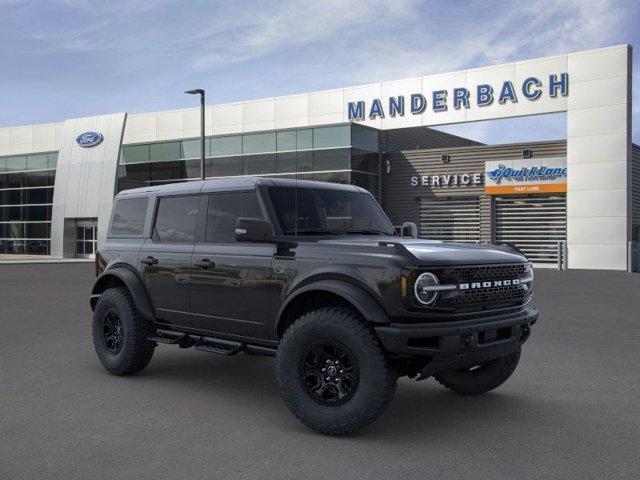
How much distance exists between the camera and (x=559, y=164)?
28000 mm

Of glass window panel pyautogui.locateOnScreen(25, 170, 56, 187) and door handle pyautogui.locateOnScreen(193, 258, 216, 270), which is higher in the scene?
glass window panel pyautogui.locateOnScreen(25, 170, 56, 187)

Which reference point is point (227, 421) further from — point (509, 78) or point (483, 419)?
point (509, 78)

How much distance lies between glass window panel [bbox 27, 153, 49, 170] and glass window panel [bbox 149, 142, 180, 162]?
9386mm

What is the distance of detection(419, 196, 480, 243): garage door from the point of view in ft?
99.2

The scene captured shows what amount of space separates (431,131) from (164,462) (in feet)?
116

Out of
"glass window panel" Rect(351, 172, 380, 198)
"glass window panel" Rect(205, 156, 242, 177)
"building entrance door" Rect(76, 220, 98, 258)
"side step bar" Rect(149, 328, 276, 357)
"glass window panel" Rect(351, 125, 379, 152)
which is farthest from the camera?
"building entrance door" Rect(76, 220, 98, 258)

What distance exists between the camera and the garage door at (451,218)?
3023 centimetres

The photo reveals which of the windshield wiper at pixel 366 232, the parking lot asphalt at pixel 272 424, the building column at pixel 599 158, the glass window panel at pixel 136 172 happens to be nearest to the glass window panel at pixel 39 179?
the glass window panel at pixel 136 172

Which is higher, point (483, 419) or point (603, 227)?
point (603, 227)

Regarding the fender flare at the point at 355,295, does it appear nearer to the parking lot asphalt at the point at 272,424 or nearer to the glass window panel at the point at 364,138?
the parking lot asphalt at the point at 272,424

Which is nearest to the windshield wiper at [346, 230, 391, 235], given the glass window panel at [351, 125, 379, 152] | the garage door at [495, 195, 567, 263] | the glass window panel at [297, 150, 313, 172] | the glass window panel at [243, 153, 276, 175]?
the garage door at [495, 195, 567, 263]

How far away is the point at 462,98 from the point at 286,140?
Result: 8866mm

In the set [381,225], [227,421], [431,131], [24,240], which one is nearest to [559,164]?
[431,131]

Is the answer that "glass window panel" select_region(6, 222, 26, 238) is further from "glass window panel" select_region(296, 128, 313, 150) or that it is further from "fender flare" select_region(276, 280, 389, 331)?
"fender flare" select_region(276, 280, 389, 331)
